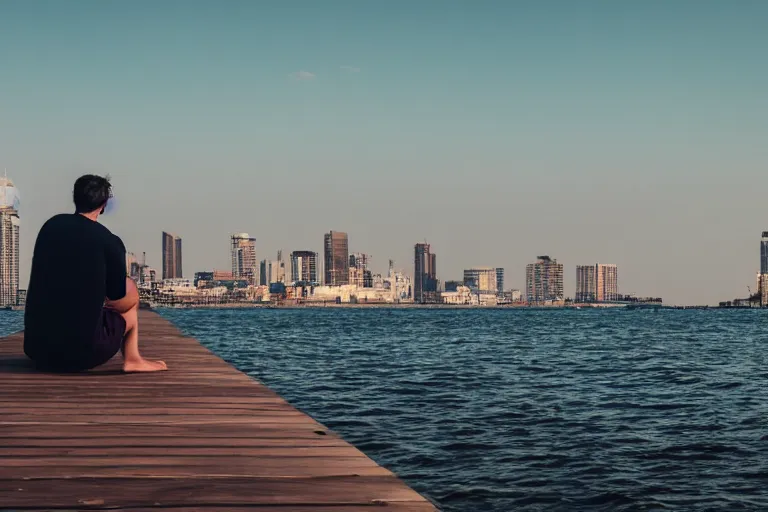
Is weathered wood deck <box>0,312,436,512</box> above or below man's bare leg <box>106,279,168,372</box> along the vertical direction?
below

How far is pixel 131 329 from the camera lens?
9961 millimetres

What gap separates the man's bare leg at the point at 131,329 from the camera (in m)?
9.41

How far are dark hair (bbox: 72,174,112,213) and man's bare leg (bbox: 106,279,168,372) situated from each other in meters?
0.97

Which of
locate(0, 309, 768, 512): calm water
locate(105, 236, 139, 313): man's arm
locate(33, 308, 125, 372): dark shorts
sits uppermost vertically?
locate(105, 236, 139, 313): man's arm

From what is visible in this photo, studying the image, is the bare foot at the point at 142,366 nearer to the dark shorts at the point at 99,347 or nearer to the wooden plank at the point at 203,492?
the dark shorts at the point at 99,347

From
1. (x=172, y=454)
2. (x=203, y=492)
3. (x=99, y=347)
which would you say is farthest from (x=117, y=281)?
(x=203, y=492)

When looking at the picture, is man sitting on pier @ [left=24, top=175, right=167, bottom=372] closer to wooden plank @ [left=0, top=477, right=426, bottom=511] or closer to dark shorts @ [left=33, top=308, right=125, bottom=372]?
dark shorts @ [left=33, top=308, right=125, bottom=372]

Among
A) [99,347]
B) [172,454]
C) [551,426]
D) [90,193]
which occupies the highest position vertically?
[90,193]

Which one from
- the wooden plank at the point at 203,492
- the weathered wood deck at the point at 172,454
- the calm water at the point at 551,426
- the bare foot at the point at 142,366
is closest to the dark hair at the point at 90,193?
the weathered wood deck at the point at 172,454

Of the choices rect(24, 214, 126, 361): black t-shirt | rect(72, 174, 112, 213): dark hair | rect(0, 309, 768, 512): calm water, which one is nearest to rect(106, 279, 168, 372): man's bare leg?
rect(24, 214, 126, 361): black t-shirt

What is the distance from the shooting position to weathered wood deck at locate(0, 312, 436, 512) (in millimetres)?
4398

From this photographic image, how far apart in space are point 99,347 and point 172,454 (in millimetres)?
4306

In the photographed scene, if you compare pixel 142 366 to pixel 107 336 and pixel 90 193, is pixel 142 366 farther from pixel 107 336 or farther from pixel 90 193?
pixel 90 193

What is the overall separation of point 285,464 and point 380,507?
130 centimetres
